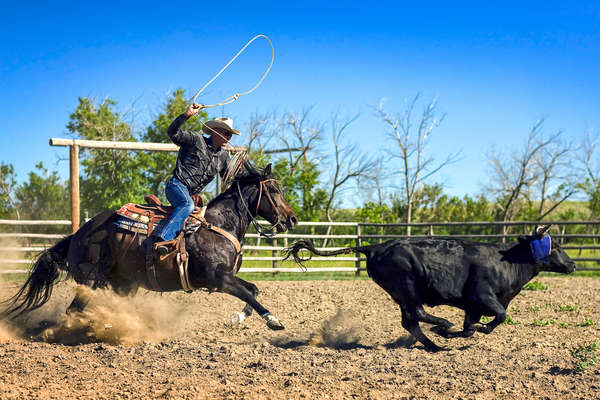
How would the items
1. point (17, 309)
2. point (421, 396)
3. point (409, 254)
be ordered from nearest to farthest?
point (421, 396)
point (409, 254)
point (17, 309)

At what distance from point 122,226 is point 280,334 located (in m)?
2.27

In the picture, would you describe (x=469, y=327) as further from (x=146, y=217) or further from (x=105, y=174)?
(x=105, y=174)

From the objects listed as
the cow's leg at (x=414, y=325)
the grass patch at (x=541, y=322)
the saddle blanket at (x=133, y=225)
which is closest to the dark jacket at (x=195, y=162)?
the saddle blanket at (x=133, y=225)

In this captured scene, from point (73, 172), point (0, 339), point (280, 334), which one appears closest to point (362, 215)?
point (73, 172)

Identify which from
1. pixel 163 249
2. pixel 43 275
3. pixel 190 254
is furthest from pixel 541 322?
pixel 43 275

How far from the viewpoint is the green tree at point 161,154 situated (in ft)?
67.6

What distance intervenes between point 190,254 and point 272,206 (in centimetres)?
105

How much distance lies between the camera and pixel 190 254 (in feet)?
20.2

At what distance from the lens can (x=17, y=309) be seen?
22.0 feet

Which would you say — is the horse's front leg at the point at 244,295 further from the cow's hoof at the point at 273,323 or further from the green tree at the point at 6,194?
the green tree at the point at 6,194

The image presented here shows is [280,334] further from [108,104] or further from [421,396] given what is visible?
[108,104]

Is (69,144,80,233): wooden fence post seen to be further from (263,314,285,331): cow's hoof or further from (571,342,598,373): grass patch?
(571,342,598,373): grass patch

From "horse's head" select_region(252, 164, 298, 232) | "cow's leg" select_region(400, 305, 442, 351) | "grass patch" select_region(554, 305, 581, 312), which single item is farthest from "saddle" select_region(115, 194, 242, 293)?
"grass patch" select_region(554, 305, 581, 312)

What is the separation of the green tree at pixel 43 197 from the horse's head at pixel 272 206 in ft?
72.5
